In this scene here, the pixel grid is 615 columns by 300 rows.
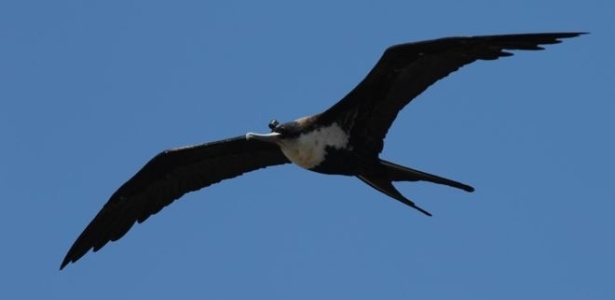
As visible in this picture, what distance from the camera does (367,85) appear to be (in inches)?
371

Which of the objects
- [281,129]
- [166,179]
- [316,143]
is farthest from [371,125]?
[166,179]

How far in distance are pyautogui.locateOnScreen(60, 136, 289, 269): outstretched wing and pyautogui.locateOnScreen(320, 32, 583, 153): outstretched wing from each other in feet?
3.56

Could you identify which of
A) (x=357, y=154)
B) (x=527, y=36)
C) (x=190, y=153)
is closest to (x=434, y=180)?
(x=357, y=154)

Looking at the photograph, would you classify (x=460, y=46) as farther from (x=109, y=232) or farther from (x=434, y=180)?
(x=109, y=232)

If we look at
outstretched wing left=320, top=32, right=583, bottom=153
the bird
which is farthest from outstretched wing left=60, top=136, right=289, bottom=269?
outstretched wing left=320, top=32, right=583, bottom=153

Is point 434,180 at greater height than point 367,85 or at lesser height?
lesser

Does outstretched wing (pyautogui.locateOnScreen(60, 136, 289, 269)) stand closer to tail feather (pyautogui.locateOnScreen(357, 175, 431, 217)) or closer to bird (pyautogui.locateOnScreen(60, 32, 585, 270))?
bird (pyautogui.locateOnScreen(60, 32, 585, 270))

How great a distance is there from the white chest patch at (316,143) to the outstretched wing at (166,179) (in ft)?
2.95

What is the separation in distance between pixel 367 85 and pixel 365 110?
0.19m

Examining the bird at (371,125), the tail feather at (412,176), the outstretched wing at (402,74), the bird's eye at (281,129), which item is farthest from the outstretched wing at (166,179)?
the tail feather at (412,176)

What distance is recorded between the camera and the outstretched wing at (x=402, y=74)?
352 inches

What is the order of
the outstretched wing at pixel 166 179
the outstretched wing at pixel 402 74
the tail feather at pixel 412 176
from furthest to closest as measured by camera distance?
the outstretched wing at pixel 166 179, the tail feather at pixel 412 176, the outstretched wing at pixel 402 74

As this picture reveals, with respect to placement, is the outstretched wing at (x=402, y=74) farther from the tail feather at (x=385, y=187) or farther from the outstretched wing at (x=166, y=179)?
the outstretched wing at (x=166, y=179)

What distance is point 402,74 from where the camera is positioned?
30.7 feet
